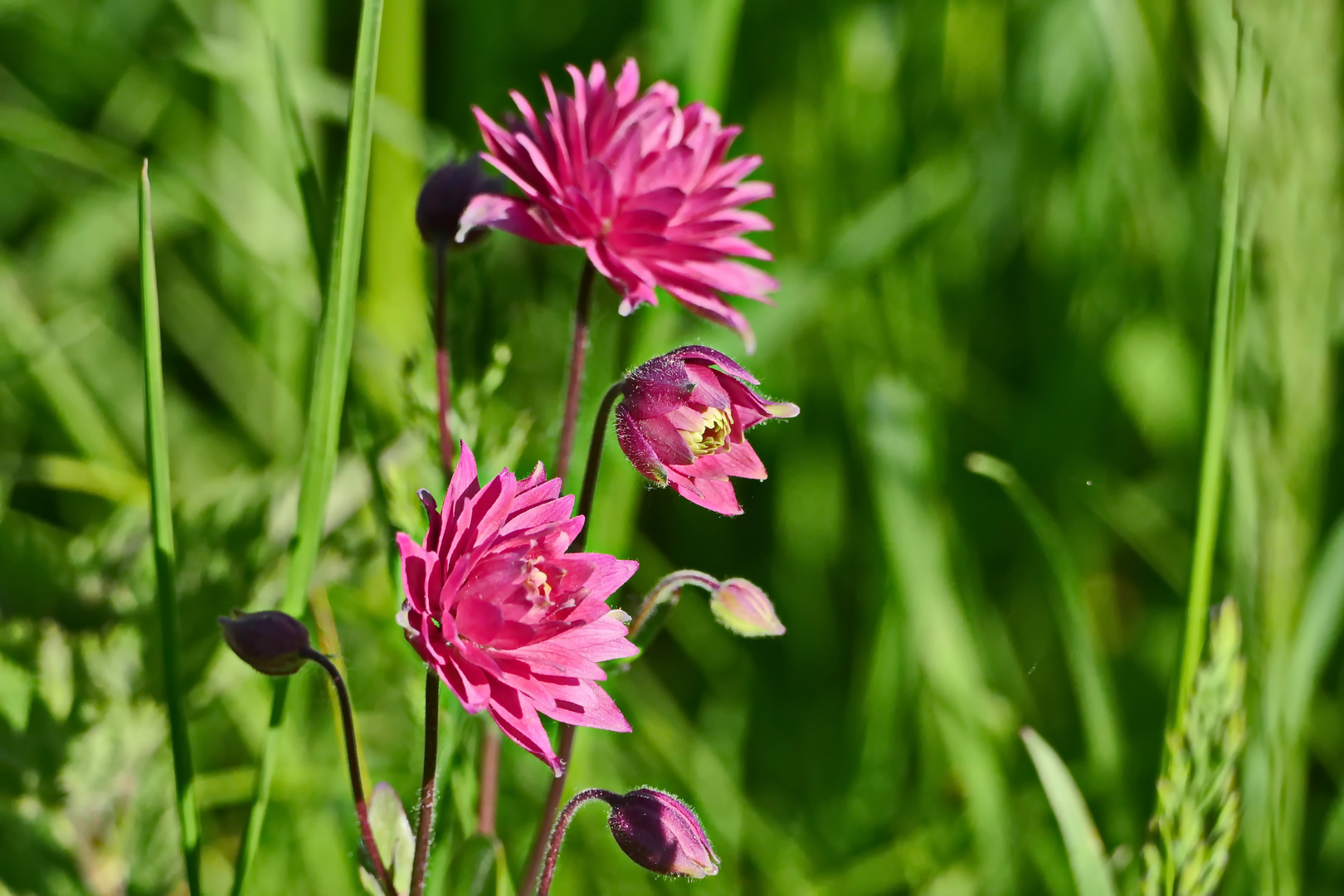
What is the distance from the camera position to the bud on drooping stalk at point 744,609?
1436mm

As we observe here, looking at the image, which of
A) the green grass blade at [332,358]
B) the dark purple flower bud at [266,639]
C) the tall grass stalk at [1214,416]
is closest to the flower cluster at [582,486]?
the dark purple flower bud at [266,639]

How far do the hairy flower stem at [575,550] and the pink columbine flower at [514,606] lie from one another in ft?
0.46

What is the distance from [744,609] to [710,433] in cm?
24

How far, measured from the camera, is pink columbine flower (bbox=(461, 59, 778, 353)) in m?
1.48

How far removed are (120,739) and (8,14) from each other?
243 cm

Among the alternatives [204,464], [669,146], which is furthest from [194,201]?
[669,146]

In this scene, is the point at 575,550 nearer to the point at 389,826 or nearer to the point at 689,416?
the point at 689,416

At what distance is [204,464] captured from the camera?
2832 millimetres

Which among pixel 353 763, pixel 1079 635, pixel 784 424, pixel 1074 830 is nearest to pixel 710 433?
pixel 353 763

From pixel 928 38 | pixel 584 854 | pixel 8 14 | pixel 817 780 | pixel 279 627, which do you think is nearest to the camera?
pixel 279 627

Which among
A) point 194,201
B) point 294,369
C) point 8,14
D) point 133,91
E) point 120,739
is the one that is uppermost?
point 8,14

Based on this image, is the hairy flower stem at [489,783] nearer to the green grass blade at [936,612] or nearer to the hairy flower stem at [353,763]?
the hairy flower stem at [353,763]

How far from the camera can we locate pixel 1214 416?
146cm

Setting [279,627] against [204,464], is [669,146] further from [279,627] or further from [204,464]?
[204,464]
